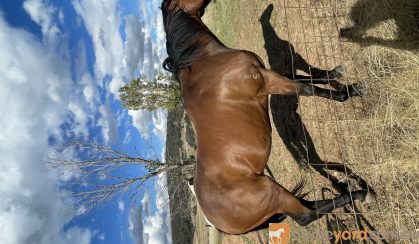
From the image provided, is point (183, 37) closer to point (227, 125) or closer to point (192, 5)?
point (192, 5)

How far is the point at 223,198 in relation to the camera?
12.5ft

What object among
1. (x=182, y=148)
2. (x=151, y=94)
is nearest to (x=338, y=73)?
(x=151, y=94)

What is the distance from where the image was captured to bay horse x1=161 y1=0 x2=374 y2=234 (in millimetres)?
3840

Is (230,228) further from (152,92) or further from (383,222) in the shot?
(152,92)

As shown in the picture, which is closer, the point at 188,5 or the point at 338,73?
the point at 188,5

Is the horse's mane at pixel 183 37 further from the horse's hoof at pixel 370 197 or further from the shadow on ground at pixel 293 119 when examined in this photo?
the horse's hoof at pixel 370 197

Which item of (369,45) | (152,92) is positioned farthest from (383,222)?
(152,92)

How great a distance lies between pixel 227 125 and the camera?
12.6 feet

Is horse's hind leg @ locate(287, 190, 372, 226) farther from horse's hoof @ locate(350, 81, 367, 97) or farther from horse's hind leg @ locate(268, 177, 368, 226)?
horse's hoof @ locate(350, 81, 367, 97)

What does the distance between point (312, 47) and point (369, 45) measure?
5.27ft

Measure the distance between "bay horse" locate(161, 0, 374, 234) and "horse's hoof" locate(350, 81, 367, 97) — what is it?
197 mm

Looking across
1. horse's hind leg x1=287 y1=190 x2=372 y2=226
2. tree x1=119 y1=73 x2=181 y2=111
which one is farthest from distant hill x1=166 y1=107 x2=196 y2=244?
horse's hind leg x1=287 y1=190 x2=372 y2=226

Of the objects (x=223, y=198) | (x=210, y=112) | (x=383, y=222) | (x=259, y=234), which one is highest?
(x=210, y=112)

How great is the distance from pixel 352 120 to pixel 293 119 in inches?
65.0
